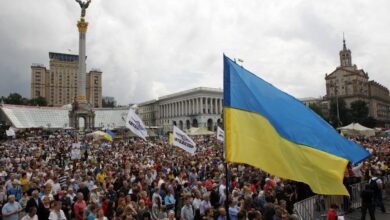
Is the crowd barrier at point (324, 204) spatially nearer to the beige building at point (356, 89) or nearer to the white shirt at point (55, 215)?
the white shirt at point (55, 215)

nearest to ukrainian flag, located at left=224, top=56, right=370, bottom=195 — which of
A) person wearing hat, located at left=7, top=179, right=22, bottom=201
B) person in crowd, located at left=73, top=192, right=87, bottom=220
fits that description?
person in crowd, located at left=73, top=192, right=87, bottom=220

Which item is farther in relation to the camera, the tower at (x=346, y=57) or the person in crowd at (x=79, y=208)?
the tower at (x=346, y=57)

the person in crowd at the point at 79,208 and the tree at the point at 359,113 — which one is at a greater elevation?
the tree at the point at 359,113

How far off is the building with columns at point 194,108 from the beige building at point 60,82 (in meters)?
46.8

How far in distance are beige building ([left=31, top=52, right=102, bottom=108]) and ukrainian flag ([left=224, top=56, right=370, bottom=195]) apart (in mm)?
148005

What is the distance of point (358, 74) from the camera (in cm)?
9988

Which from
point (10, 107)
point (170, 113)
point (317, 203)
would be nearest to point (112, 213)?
point (317, 203)

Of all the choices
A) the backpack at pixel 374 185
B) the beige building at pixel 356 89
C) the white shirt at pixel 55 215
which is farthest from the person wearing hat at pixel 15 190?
the beige building at pixel 356 89

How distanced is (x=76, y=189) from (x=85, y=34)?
212 feet

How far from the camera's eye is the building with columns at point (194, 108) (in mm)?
104562

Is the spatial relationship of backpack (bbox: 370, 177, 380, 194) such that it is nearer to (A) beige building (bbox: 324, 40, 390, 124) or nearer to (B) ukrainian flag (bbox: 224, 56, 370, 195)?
(B) ukrainian flag (bbox: 224, 56, 370, 195)

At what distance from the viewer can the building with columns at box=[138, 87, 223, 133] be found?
343ft

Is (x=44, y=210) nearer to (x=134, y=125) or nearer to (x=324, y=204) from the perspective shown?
(x=324, y=204)

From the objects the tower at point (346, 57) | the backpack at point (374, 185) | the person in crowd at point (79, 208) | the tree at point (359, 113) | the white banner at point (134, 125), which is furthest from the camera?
the tower at point (346, 57)
